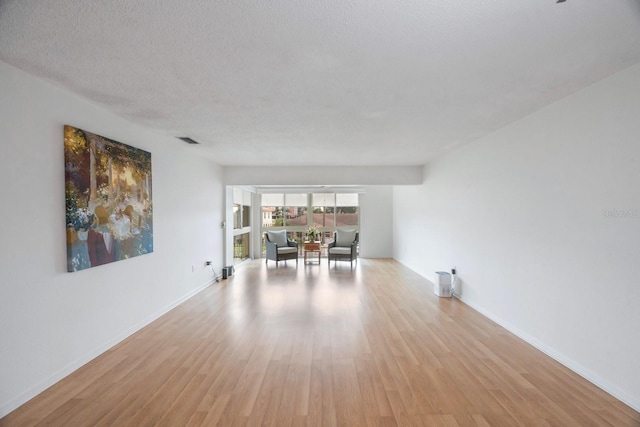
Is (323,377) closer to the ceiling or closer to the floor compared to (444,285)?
closer to the floor

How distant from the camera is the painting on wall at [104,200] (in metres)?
2.61

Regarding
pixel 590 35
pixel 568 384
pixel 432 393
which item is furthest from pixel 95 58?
pixel 568 384

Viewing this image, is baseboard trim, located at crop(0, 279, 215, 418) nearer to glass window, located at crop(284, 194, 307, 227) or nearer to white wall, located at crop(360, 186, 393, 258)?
glass window, located at crop(284, 194, 307, 227)

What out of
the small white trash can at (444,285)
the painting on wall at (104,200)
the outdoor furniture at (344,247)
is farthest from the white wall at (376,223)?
the painting on wall at (104,200)

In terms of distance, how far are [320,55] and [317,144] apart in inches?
96.8

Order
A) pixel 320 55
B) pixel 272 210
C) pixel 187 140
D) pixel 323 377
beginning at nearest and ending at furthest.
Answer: pixel 320 55 < pixel 323 377 < pixel 187 140 < pixel 272 210

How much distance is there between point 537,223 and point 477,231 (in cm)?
120

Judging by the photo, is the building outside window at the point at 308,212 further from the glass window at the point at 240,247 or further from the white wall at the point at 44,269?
the white wall at the point at 44,269

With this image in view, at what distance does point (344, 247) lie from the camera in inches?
330

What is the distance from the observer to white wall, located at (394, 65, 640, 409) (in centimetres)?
225

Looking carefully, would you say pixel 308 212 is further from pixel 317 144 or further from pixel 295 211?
pixel 317 144

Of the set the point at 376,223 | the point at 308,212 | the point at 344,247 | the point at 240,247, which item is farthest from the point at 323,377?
the point at 308,212

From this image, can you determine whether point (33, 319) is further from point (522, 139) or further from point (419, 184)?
point (419, 184)

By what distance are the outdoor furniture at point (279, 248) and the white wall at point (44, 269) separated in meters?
4.44
